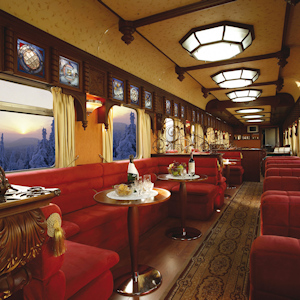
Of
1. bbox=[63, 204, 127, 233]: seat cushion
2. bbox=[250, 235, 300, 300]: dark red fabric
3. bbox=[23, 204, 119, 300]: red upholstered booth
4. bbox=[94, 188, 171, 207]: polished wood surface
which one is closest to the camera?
bbox=[250, 235, 300, 300]: dark red fabric

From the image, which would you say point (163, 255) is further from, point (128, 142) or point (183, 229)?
point (128, 142)

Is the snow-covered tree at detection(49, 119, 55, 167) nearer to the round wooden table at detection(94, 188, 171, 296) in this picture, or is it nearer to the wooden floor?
the round wooden table at detection(94, 188, 171, 296)

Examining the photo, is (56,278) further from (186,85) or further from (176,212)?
(186,85)

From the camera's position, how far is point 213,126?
13406mm

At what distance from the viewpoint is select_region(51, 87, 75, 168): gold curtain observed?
144 inches

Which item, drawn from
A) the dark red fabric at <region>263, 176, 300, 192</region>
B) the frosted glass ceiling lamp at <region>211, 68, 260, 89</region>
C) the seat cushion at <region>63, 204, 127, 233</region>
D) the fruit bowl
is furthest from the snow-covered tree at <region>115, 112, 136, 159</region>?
the dark red fabric at <region>263, 176, 300, 192</region>

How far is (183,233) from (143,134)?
3062 millimetres

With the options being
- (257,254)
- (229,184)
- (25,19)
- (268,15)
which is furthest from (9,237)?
(229,184)

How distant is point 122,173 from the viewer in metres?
4.48

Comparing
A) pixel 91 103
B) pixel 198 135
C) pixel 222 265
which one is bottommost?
pixel 222 265

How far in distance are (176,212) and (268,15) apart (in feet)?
13.4

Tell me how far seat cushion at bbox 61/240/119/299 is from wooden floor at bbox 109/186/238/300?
635 mm

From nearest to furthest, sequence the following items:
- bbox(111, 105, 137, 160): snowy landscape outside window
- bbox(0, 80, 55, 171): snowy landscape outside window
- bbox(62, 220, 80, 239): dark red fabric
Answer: bbox(62, 220, 80, 239): dark red fabric, bbox(0, 80, 55, 171): snowy landscape outside window, bbox(111, 105, 137, 160): snowy landscape outside window

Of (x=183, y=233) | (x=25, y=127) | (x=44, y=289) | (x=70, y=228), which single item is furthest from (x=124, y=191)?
(x=25, y=127)
